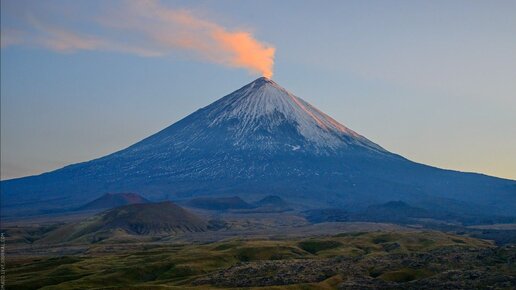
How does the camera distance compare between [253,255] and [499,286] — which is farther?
[253,255]

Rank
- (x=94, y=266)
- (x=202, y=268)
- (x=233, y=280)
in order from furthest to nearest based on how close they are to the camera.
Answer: (x=94, y=266), (x=202, y=268), (x=233, y=280)

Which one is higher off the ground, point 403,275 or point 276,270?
point 403,275

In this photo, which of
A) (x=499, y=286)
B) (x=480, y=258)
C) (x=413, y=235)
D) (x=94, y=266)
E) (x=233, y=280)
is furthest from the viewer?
(x=413, y=235)

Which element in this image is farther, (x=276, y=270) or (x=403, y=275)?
(x=276, y=270)

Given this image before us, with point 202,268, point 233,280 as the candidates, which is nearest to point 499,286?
point 233,280

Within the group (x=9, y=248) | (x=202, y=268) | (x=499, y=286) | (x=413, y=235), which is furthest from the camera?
(x=9, y=248)

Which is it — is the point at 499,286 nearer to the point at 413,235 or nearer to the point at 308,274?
the point at 308,274

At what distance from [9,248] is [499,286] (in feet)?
476

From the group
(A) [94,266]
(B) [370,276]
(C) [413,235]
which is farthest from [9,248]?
(B) [370,276]

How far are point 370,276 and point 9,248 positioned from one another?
127008mm

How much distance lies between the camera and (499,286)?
7231 cm

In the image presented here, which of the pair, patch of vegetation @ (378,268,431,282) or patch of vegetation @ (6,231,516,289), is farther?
patch of vegetation @ (378,268,431,282)

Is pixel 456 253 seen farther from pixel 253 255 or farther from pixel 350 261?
pixel 253 255

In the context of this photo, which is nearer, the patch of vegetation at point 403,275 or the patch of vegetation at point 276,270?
the patch of vegetation at point 276,270
